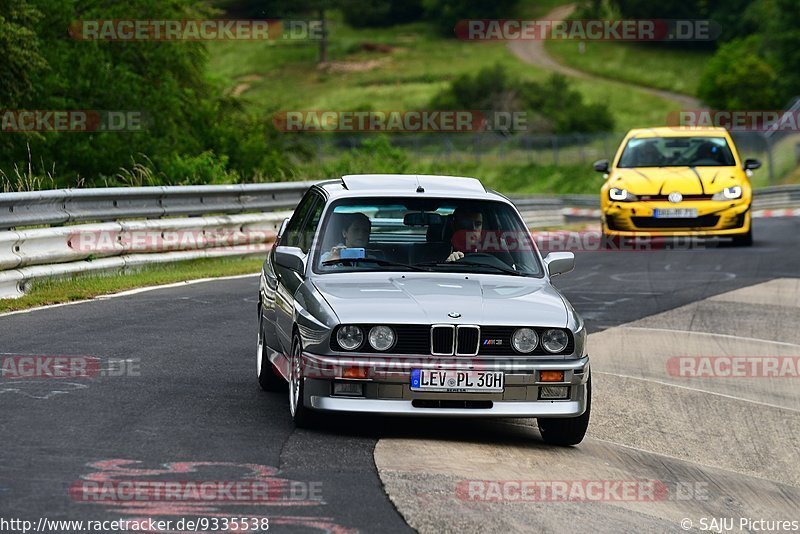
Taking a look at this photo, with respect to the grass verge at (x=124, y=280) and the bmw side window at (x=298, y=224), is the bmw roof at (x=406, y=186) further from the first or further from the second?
the grass verge at (x=124, y=280)

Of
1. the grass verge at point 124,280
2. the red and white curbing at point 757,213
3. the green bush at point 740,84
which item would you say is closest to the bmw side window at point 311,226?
the grass verge at point 124,280

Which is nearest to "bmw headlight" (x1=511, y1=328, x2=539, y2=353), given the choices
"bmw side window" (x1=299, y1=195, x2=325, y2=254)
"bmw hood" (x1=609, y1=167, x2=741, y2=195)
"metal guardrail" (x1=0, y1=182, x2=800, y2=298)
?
"bmw side window" (x1=299, y1=195, x2=325, y2=254)

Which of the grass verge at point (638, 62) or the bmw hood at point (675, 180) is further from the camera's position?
the grass verge at point (638, 62)

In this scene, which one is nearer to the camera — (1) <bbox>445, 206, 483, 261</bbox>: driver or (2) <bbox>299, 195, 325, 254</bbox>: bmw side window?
(1) <bbox>445, 206, 483, 261</bbox>: driver

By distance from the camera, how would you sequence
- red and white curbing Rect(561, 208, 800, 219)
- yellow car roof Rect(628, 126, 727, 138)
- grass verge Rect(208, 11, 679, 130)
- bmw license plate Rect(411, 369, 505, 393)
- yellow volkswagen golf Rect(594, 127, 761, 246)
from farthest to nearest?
grass verge Rect(208, 11, 679, 130) → red and white curbing Rect(561, 208, 800, 219) → yellow car roof Rect(628, 126, 727, 138) → yellow volkswagen golf Rect(594, 127, 761, 246) → bmw license plate Rect(411, 369, 505, 393)

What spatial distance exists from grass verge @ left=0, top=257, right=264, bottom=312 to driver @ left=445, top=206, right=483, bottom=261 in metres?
5.34

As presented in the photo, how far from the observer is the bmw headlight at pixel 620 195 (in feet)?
72.7

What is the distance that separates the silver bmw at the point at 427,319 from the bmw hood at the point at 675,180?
12818mm

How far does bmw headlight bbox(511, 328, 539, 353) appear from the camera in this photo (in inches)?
321

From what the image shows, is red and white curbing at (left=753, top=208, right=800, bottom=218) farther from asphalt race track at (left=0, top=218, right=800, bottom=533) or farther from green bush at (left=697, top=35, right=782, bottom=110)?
green bush at (left=697, top=35, right=782, bottom=110)

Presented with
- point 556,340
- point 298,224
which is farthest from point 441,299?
point 298,224

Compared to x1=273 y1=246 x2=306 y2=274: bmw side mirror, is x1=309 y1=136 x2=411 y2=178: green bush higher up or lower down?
lower down

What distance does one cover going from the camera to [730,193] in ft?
73.0

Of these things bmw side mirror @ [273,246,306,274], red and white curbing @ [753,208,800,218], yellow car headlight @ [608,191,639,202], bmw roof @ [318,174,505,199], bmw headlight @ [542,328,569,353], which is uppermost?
bmw roof @ [318,174,505,199]
